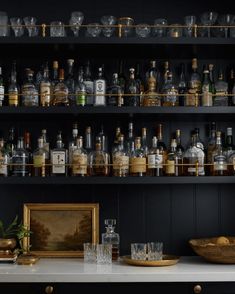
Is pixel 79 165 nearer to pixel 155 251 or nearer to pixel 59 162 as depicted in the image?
pixel 59 162

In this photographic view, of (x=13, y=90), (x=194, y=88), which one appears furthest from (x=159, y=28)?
(x=13, y=90)

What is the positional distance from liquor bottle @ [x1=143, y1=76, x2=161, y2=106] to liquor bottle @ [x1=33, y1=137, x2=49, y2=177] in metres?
0.60

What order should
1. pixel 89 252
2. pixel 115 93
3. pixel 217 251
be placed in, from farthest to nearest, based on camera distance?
1. pixel 115 93
2. pixel 89 252
3. pixel 217 251

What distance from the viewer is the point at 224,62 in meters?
3.59

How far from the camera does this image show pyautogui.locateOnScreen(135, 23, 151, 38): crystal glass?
3.39m

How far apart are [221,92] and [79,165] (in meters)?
0.88

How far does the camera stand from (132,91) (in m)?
3.47

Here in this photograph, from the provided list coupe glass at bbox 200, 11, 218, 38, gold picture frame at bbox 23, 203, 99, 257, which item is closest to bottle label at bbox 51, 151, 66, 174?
gold picture frame at bbox 23, 203, 99, 257

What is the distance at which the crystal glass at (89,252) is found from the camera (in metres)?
3.21

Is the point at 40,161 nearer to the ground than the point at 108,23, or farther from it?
nearer to the ground

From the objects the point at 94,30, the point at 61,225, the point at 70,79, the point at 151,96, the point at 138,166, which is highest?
A: the point at 94,30

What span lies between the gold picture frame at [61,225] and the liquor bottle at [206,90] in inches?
32.5

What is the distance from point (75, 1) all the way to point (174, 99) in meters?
0.82
